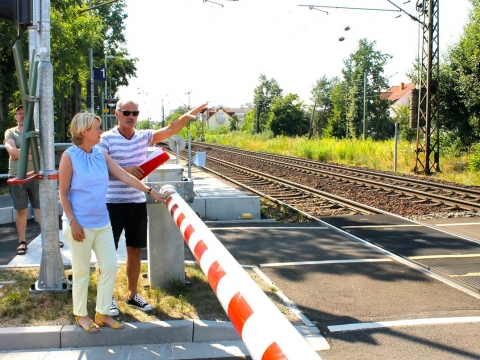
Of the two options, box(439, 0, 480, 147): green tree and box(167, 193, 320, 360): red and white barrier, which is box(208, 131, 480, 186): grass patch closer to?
box(439, 0, 480, 147): green tree

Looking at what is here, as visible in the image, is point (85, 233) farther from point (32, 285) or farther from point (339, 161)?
point (339, 161)

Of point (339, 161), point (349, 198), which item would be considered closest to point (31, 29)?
point (349, 198)

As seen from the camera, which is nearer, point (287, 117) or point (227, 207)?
point (227, 207)

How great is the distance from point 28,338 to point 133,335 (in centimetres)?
81

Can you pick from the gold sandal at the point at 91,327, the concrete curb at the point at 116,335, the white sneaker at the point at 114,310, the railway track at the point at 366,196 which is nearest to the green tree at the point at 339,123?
the railway track at the point at 366,196

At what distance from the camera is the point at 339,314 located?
5.00m

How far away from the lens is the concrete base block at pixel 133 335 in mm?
4176

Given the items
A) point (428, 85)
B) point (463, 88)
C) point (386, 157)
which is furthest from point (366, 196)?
point (386, 157)

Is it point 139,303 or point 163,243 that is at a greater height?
point 163,243

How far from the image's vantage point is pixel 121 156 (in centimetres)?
478

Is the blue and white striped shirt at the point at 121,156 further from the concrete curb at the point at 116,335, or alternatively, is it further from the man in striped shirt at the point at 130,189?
the concrete curb at the point at 116,335

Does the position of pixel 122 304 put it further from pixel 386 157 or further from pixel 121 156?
pixel 386 157

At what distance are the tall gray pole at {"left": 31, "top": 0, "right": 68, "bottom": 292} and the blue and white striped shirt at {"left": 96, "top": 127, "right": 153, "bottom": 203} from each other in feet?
2.29

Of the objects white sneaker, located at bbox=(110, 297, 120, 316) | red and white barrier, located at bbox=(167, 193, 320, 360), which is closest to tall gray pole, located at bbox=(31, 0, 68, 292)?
white sneaker, located at bbox=(110, 297, 120, 316)
